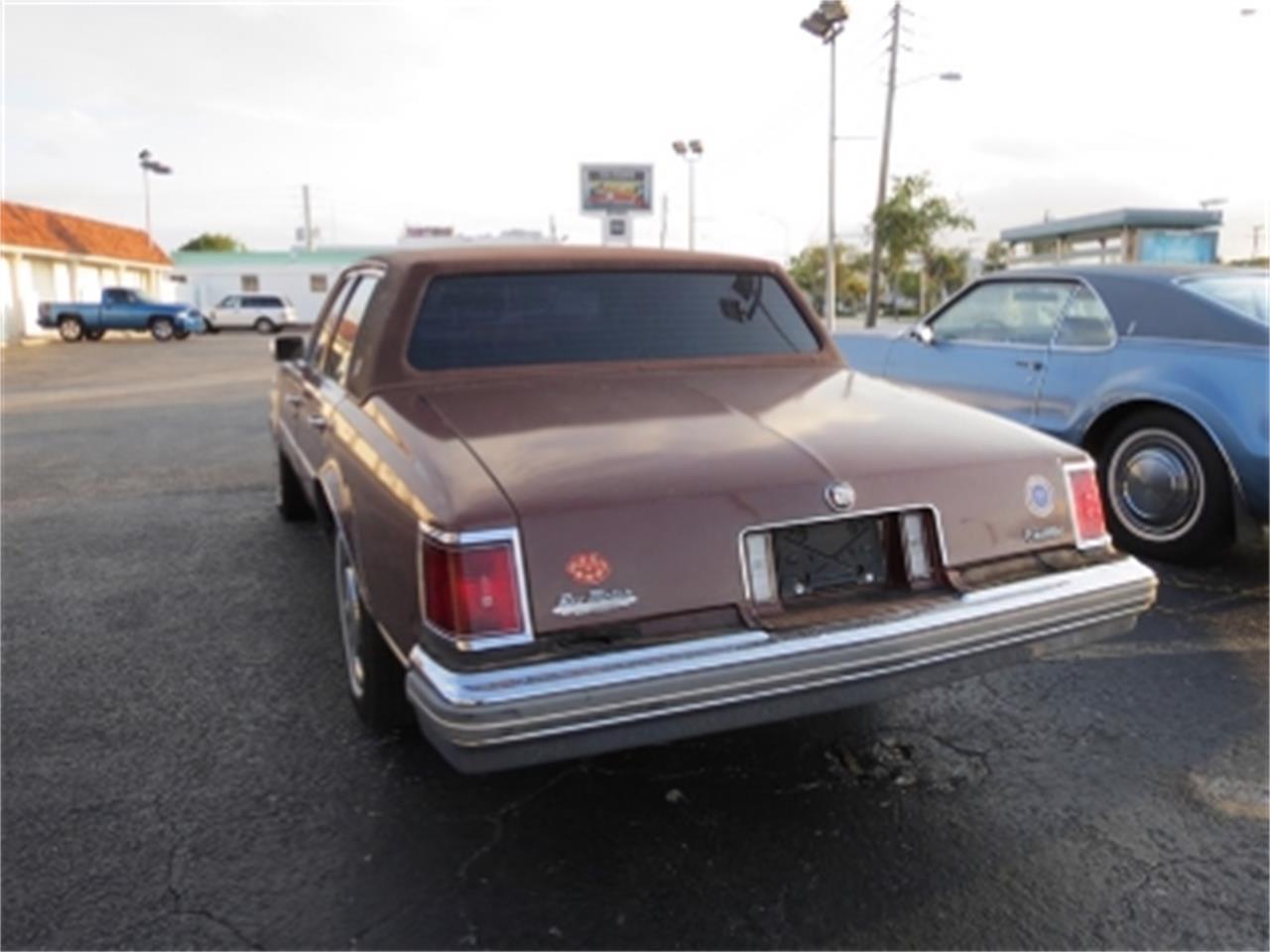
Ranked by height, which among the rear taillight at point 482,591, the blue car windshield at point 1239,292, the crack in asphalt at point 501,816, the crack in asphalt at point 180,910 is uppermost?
the blue car windshield at point 1239,292

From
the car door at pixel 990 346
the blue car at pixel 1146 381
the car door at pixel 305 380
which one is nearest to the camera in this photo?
the car door at pixel 305 380

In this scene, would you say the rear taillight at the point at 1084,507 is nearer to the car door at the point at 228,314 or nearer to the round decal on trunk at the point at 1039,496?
the round decal on trunk at the point at 1039,496

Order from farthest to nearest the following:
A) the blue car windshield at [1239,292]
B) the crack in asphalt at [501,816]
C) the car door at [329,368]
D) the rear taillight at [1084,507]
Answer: the blue car windshield at [1239,292] < the car door at [329,368] < the rear taillight at [1084,507] < the crack in asphalt at [501,816]

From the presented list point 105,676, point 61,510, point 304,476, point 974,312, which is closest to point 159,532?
point 61,510

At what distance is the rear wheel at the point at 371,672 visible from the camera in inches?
116

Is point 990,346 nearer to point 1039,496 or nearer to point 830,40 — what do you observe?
point 1039,496

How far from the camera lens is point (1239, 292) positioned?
5.18 m

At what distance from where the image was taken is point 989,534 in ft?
8.81

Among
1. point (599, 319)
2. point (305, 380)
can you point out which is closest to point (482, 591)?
point (599, 319)

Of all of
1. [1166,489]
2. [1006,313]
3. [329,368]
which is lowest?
[1166,489]

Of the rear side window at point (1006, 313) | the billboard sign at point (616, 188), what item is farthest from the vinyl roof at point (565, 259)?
the billboard sign at point (616, 188)

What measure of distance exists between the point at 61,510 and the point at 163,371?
13.5 meters

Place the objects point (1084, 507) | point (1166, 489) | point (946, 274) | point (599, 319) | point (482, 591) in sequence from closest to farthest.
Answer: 1. point (482, 591)
2. point (1084, 507)
3. point (599, 319)
4. point (1166, 489)
5. point (946, 274)

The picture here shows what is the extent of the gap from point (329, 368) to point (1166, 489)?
163 inches
